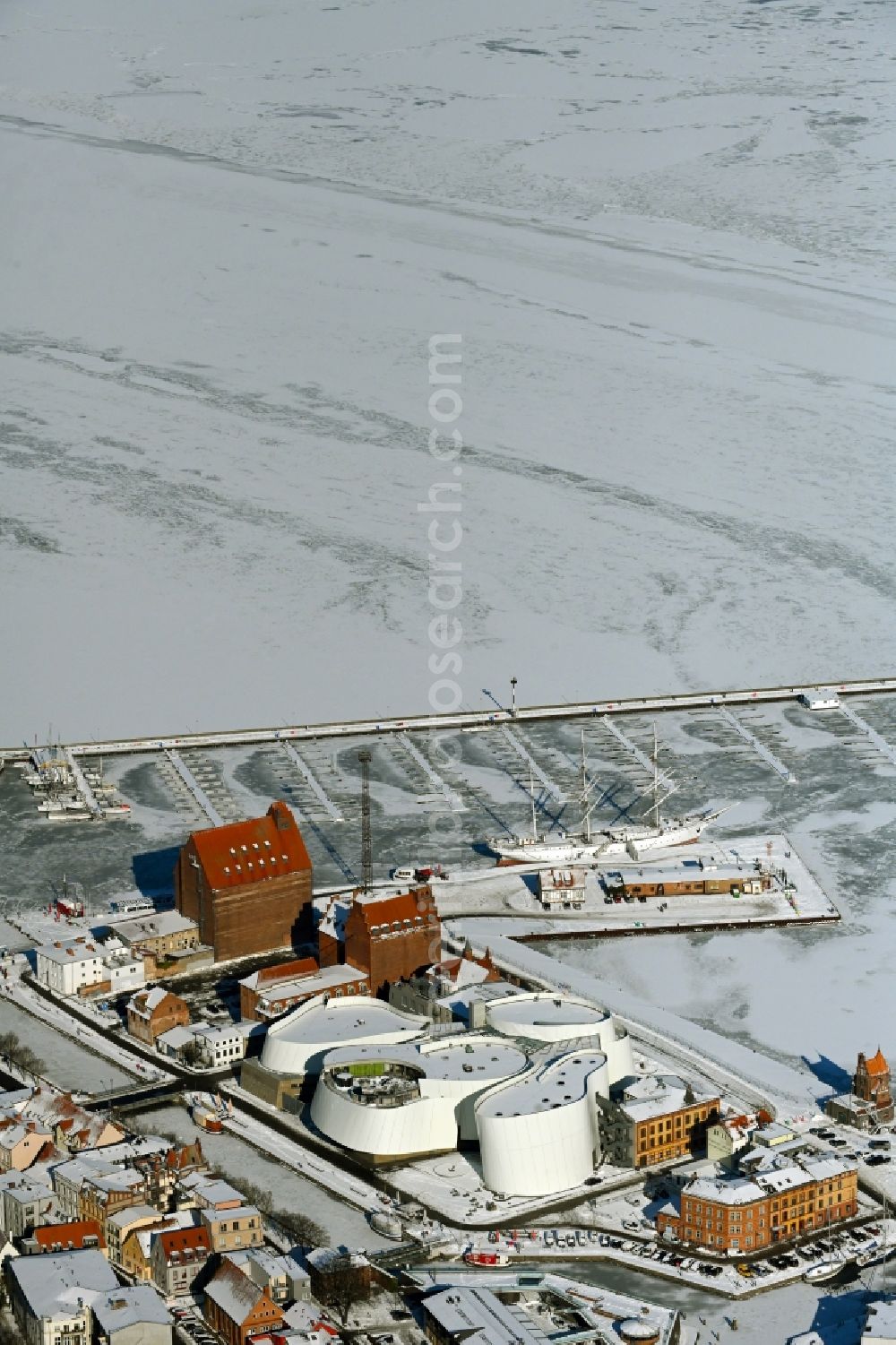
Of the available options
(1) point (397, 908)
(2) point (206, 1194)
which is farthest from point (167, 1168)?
(1) point (397, 908)

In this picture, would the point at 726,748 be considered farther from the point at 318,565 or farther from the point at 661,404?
the point at 661,404

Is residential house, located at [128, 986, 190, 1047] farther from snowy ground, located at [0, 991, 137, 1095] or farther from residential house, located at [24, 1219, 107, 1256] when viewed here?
residential house, located at [24, 1219, 107, 1256]

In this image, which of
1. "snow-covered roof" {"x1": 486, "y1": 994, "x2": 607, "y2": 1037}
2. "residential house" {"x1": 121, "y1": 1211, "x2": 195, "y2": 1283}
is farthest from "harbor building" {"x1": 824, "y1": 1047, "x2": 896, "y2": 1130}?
"residential house" {"x1": 121, "y1": 1211, "x2": 195, "y2": 1283}

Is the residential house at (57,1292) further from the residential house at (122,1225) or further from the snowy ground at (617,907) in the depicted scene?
the snowy ground at (617,907)

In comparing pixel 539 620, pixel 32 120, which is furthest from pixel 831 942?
pixel 32 120

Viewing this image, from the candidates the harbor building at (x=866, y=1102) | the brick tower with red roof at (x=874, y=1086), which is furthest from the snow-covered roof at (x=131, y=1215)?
the brick tower with red roof at (x=874, y=1086)

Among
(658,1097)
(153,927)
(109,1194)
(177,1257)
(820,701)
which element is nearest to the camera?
(177,1257)

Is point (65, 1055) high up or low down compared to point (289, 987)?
down

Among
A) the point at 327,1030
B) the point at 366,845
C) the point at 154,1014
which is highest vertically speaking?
the point at 366,845

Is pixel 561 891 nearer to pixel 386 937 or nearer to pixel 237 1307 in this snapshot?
pixel 386 937
